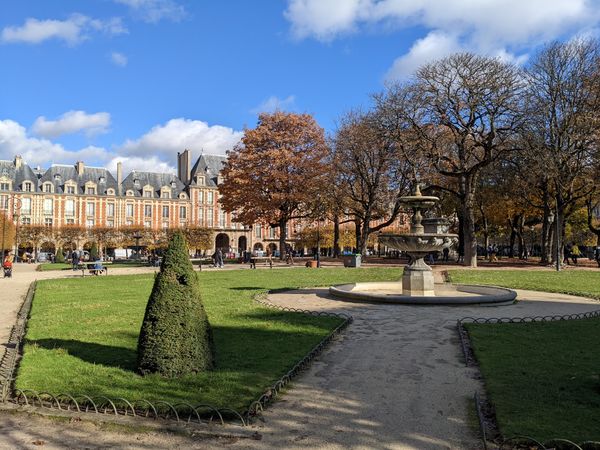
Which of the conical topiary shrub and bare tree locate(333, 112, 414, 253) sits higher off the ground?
bare tree locate(333, 112, 414, 253)

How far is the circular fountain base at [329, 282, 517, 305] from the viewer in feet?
44.4

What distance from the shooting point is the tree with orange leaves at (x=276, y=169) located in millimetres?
39031

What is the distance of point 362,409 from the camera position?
5.49 m

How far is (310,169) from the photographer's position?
39.7 m

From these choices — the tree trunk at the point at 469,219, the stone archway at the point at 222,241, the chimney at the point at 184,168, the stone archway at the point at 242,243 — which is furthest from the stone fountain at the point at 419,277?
the chimney at the point at 184,168

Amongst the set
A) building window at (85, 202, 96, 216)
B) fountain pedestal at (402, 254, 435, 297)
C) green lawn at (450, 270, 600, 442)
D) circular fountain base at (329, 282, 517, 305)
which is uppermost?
building window at (85, 202, 96, 216)

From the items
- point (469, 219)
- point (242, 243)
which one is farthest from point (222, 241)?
point (469, 219)

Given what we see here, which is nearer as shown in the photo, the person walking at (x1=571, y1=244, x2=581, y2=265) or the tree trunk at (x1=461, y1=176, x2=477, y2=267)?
the tree trunk at (x1=461, y1=176, x2=477, y2=267)

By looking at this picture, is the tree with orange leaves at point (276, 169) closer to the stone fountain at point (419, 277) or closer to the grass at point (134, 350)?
the stone fountain at point (419, 277)

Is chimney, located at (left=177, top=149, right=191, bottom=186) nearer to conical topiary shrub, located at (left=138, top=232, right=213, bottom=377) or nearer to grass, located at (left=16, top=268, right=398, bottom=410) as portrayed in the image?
grass, located at (left=16, top=268, right=398, bottom=410)

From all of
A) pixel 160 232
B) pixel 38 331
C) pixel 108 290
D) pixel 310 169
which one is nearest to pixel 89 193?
pixel 160 232

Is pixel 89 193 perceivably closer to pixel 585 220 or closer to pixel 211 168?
pixel 211 168

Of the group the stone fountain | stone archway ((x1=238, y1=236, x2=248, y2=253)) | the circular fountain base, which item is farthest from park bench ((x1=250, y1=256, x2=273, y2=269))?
stone archway ((x1=238, y1=236, x2=248, y2=253))

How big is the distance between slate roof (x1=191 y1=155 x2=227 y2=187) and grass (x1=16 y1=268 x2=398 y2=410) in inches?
2648
